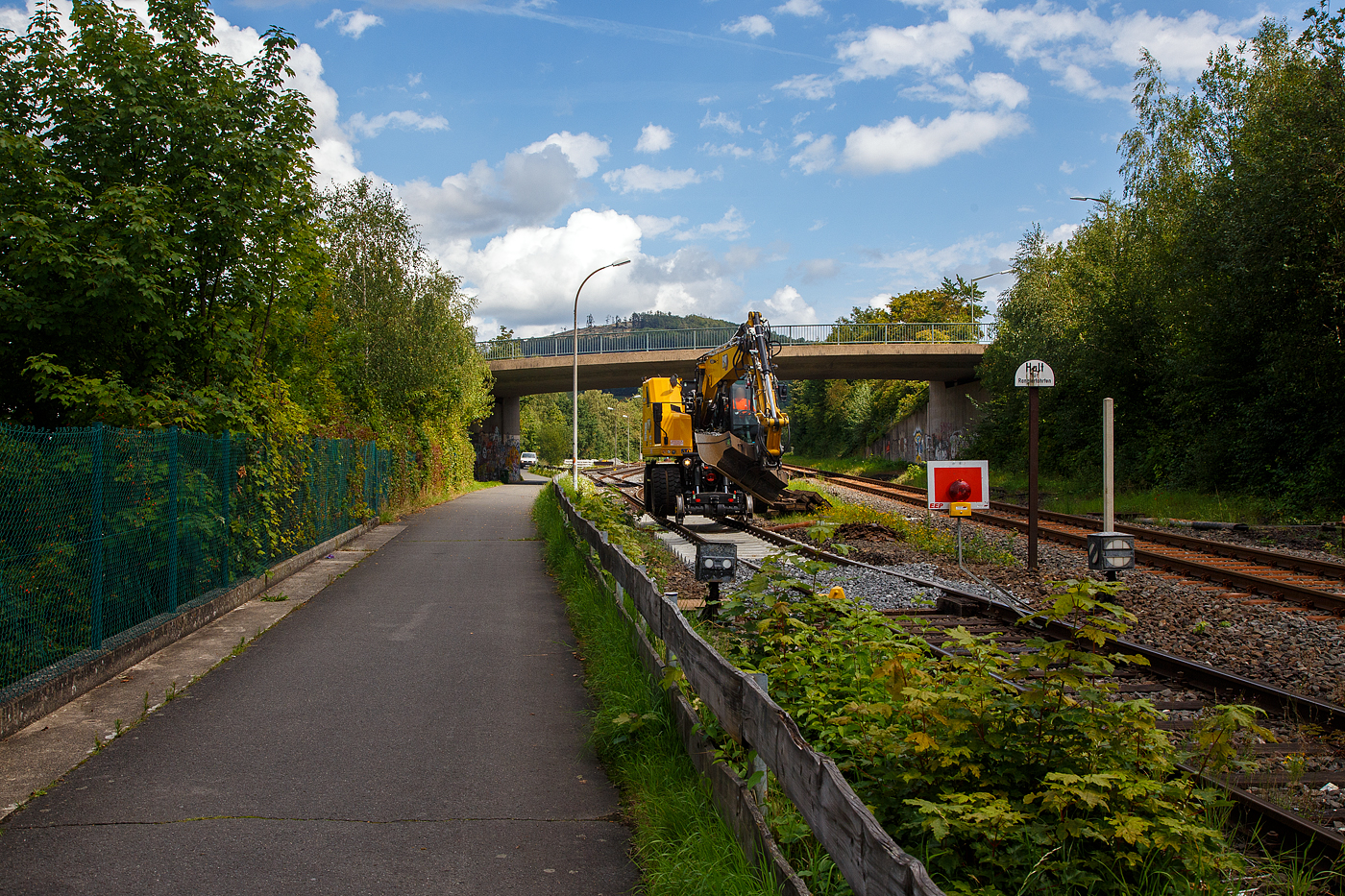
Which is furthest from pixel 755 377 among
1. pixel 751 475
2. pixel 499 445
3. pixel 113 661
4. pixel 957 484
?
pixel 499 445

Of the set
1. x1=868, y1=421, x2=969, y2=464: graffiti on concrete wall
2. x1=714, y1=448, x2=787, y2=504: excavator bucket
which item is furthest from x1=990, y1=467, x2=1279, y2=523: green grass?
x1=868, y1=421, x2=969, y2=464: graffiti on concrete wall

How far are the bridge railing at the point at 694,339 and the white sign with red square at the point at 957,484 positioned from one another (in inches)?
1031

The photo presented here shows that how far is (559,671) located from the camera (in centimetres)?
784

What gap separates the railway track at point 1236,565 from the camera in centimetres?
1057

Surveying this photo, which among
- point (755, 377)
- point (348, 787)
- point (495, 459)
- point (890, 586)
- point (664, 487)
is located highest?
point (755, 377)

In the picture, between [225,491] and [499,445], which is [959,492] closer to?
[225,491]

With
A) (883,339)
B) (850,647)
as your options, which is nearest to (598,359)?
(883,339)

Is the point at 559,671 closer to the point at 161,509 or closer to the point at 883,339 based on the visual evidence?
the point at 161,509

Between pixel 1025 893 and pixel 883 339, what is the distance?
39.2 m

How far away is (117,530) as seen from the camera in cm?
803

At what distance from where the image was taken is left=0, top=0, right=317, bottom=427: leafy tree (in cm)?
978

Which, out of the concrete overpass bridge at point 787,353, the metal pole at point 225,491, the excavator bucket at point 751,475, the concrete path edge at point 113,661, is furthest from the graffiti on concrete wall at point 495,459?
the metal pole at point 225,491

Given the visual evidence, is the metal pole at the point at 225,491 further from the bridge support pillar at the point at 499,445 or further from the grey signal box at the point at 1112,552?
the bridge support pillar at the point at 499,445

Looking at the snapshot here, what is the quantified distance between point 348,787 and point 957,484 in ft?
29.6
